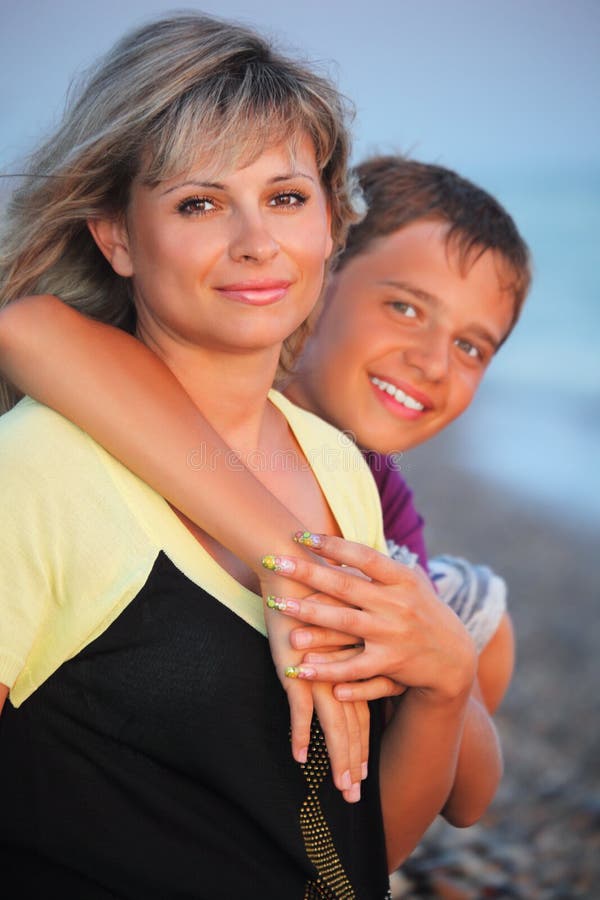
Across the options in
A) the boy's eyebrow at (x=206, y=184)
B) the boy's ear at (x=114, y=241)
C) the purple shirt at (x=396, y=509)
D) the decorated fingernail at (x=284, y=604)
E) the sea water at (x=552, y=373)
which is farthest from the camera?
the sea water at (x=552, y=373)

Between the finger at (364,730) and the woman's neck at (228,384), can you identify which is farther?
the woman's neck at (228,384)

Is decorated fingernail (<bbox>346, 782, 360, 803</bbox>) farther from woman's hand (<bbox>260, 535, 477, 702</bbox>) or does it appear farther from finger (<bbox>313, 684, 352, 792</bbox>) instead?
woman's hand (<bbox>260, 535, 477, 702</bbox>)

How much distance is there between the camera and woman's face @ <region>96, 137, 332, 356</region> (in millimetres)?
1751

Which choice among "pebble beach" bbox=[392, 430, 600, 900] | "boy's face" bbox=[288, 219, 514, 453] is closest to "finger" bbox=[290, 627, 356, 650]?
"boy's face" bbox=[288, 219, 514, 453]

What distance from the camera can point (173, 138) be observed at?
1756mm

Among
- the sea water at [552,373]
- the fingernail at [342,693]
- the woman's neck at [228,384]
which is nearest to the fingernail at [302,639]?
the fingernail at [342,693]

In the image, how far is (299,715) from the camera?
166 centimetres

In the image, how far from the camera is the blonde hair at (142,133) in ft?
5.78

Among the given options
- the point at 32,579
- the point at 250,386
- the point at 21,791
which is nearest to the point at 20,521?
the point at 32,579

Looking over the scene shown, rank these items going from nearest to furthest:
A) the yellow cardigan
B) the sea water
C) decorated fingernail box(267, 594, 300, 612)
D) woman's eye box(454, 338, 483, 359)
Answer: the yellow cardigan
decorated fingernail box(267, 594, 300, 612)
woman's eye box(454, 338, 483, 359)
the sea water

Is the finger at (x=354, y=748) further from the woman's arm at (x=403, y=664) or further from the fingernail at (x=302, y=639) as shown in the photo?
→ the fingernail at (x=302, y=639)

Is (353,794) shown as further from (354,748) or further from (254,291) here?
(254,291)

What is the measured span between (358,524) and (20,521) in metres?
0.78

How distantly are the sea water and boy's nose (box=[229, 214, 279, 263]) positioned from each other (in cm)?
521
